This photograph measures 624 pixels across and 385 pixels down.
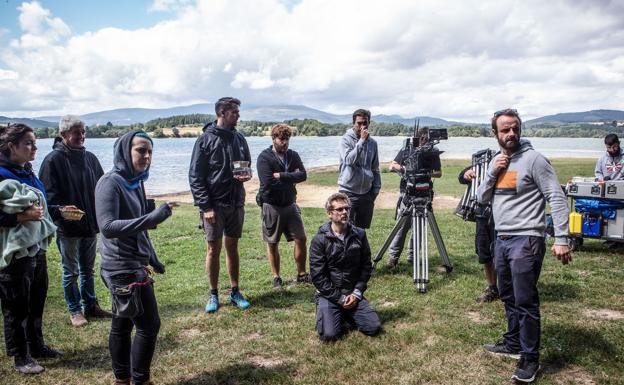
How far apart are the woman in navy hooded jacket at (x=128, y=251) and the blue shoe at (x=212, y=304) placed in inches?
82.0

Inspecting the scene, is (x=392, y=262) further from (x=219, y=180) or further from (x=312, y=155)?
(x=312, y=155)

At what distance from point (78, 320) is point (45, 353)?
90 centimetres


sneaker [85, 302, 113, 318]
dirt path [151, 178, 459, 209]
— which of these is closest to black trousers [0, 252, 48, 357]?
sneaker [85, 302, 113, 318]

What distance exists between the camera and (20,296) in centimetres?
417

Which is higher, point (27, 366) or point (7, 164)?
point (7, 164)

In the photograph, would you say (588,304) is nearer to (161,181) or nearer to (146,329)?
(146,329)

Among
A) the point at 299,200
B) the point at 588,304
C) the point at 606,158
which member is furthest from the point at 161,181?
the point at 588,304

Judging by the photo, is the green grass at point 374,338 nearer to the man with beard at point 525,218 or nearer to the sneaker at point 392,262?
the sneaker at point 392,262

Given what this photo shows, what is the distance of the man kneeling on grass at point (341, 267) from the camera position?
5.03 metres

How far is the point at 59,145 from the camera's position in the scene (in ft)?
17.3

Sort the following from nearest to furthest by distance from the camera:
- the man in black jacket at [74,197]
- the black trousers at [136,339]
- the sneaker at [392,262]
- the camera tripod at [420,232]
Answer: the black trousers at [136,339], the man in black jacket at [74,197], the camera tripod at [420,232], the sneaker at [392,262]

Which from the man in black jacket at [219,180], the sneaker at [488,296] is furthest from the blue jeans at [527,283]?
the man in black jacket at [219,180]

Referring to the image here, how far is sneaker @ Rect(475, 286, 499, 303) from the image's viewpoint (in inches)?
227

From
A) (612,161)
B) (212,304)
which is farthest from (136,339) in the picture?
(612,161)
